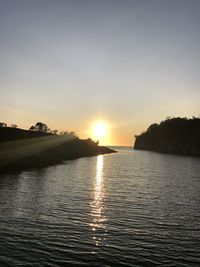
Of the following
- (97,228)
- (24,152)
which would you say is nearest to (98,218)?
(97,228)

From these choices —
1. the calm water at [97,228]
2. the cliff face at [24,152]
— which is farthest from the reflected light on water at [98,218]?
the cliff face at [24,152]

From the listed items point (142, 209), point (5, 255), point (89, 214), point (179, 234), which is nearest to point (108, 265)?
point (5, 255)

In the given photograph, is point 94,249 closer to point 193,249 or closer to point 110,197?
point 193,249

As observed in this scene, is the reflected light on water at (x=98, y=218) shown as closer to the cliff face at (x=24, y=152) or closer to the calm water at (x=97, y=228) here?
the calm water at (x=97, y=228)

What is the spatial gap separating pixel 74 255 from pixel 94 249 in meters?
2.30

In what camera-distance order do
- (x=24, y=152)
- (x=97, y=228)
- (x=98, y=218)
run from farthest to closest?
(x=24, y=152)
(x=98, y=218)
(x=97, y=228)

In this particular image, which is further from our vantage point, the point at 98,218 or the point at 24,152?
the point at 24,152

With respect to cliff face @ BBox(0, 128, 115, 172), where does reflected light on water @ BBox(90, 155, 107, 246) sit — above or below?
below

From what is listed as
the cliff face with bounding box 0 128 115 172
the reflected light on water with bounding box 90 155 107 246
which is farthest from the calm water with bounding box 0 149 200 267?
the cliff face with bounding box 0 128 115 172

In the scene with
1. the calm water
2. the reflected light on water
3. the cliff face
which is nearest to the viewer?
the calm water

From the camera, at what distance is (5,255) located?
25.5 m

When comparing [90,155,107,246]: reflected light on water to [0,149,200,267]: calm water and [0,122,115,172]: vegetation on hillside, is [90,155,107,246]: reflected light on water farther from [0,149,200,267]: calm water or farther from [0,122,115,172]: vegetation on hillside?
[0,122,115,172]: vegetation on hillside

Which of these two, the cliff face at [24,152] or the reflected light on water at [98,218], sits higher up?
the cliff face at [24,152]

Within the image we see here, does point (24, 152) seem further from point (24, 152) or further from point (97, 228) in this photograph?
point (97, 228)
